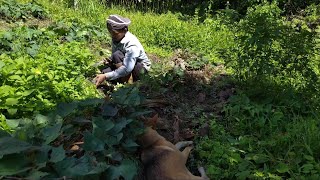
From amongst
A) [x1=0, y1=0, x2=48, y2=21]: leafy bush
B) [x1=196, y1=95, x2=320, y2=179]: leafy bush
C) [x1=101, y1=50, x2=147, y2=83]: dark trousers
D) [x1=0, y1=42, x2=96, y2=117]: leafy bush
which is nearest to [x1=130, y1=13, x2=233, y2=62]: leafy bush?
[x1=101, y1=50, x2=147, y2=83]: dark trousers

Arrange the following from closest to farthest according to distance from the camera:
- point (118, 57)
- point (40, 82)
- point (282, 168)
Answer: point (282, 168) < point (40, 82) < point (118, 57)

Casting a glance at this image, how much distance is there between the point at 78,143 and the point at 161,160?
0.63 m

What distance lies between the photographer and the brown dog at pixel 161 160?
3064 mm

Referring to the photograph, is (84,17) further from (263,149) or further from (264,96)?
(263,149)

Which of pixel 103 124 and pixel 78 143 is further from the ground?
pixel 103 124

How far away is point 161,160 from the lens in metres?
3.16

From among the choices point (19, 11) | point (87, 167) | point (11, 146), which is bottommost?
point (19, 11)

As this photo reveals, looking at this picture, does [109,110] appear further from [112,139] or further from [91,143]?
[91,143]

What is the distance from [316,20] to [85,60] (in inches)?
205

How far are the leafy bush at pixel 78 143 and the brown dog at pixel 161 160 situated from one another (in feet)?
0.39

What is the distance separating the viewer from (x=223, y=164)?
343cm

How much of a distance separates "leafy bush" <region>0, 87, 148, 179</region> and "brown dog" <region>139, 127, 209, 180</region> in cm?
12

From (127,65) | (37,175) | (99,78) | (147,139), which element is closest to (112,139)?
(147,139)

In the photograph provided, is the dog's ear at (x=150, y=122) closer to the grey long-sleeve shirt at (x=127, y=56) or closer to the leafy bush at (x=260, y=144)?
the leafy bush at (x=260, y=144)
